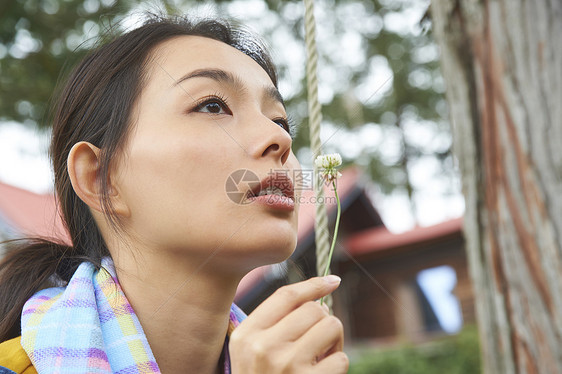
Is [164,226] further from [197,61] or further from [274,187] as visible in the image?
[197,61]

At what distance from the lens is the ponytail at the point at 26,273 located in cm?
143

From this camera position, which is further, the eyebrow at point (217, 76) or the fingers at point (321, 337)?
the eyebrow at point (217, 76)

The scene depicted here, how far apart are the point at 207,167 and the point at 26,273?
719mm

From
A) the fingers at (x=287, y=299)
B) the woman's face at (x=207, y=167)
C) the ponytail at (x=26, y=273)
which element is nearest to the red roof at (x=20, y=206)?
the ponytail at (x=26, y=273)

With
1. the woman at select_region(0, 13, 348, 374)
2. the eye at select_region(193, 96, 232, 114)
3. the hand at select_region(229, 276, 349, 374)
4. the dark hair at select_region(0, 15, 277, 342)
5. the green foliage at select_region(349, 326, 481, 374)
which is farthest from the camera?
the green foliage at select_region(349, 326, 481, 374)

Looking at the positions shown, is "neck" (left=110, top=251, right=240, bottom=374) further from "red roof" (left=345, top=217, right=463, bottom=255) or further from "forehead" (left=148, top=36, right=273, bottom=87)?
"red roof" (left=345, top=217, right=463, bottom=255)

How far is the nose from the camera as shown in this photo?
1.20m

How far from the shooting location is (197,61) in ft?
4.51

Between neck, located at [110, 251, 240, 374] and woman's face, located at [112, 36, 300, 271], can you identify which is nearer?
woman's face, located at [112, 36, 300, 271]

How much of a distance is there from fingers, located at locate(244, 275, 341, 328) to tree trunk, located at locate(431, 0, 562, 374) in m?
0.74

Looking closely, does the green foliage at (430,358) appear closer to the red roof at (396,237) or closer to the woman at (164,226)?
the red roof at (396,237)

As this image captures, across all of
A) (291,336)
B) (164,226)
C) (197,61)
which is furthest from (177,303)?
(197,61)

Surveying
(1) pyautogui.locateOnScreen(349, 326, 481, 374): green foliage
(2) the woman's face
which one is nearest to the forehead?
(2) the woman's face

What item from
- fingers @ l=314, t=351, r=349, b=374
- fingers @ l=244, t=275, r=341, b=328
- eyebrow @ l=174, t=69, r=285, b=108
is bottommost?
fingers @ l=314, t=351, r=349, b=374
